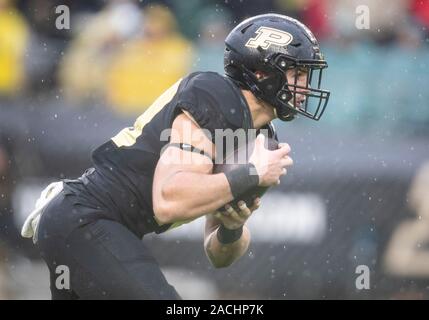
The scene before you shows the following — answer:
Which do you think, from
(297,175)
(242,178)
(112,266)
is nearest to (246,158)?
(242,178)

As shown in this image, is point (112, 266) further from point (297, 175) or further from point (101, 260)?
point (297, 175)

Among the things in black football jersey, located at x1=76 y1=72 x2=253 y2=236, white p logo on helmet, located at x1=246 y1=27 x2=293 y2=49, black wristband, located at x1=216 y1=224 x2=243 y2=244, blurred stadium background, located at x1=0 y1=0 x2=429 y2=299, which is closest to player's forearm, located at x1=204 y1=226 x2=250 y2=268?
black wristband, located at x1=216 y1=224 x2=243 y2=244

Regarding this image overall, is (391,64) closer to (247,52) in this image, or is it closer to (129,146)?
(247,52)

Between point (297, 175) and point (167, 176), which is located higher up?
point (167, 176)

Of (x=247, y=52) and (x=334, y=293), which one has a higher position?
(x=247, y=52)

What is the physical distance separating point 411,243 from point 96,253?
3.38 meters

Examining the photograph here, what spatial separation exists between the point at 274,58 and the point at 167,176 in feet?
2.46

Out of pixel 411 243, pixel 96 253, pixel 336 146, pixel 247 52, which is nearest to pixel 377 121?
pixel 336 146

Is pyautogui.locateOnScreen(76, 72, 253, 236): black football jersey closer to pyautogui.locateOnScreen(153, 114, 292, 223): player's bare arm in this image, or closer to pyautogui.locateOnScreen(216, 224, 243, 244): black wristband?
pyautogui.locateOnScreen(153, 114, 292, 223): player's bare arm

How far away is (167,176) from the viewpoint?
375 centimetres

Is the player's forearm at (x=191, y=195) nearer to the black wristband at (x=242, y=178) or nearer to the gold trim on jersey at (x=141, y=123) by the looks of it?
the black wristband at (x=242, y=178)

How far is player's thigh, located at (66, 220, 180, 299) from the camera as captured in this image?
3732 millimetres

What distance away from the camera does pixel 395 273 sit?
6680 millimetres

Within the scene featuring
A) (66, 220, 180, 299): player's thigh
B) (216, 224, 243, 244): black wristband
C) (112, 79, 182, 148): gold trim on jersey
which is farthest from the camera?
(216, 224, 243, 244): black wristband
